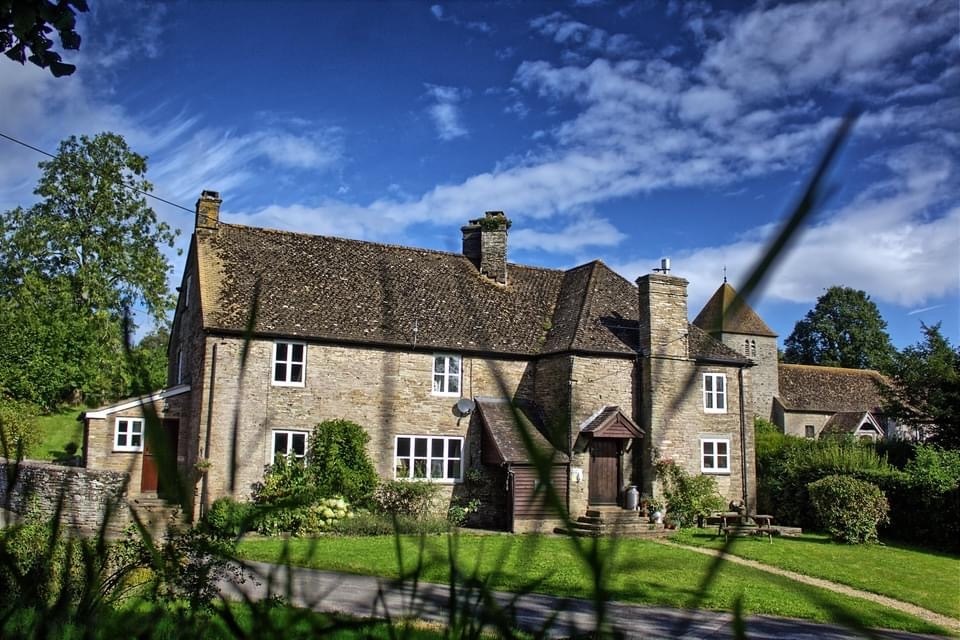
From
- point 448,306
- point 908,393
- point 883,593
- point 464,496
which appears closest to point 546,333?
point 448,306

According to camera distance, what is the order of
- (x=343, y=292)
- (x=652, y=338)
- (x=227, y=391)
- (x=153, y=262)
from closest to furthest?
(x=227, y=391) → (x=652, y=338) → (x=343, y=292) → (x=153, y=262)

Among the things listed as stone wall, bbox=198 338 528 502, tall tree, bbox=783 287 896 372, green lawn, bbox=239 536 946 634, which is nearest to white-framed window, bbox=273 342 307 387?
stone wall, bbox=198 338 528 502

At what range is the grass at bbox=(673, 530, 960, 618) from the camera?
17.6 metres

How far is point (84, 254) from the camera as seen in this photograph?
4575 cm

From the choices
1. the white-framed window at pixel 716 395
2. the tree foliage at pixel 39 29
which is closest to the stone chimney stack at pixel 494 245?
the white-framed window at pixel 716 395

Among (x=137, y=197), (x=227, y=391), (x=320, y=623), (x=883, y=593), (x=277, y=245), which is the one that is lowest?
(x=883, y=593)

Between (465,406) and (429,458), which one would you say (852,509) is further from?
(429,458)

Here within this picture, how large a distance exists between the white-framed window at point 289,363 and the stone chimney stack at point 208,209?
231 inches

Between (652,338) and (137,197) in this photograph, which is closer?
(652,338)

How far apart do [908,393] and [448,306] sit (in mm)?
22785

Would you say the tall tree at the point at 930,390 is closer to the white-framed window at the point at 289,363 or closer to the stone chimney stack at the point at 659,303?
the stone chimney stack at the point at 659,303

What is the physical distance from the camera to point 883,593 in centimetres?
1756

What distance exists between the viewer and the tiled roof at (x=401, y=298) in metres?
27.1

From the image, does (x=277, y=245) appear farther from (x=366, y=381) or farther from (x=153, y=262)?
(x=153, y=262)
